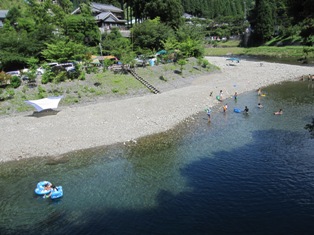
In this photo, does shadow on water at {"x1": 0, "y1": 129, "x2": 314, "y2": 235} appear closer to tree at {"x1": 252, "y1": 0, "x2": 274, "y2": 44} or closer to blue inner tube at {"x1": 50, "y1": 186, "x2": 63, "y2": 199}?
blue inner tube at {"x1": 50, "y1": 186, "x2": 63, "y2": 199}

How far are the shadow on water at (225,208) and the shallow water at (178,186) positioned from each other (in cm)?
5

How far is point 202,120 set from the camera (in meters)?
33.1

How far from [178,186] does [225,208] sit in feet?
12.5

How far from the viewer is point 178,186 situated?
65.2 ft

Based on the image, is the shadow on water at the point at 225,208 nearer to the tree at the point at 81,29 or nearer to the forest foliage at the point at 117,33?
the forest foliage at the point at 117,33

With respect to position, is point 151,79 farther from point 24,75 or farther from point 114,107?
point 24,75

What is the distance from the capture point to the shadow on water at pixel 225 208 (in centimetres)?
1562

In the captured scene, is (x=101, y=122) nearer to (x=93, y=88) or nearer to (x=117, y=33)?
(x=93, y=88)

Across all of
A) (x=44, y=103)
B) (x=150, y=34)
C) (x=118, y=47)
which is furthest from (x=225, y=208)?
(x=150, y=34)

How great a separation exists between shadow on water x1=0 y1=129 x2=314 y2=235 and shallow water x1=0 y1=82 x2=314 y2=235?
54mm

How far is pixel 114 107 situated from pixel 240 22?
10582 centimetres

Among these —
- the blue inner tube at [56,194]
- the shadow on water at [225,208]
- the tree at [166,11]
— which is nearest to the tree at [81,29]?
the tree at [166,11]

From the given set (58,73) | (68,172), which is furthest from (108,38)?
(68,172)

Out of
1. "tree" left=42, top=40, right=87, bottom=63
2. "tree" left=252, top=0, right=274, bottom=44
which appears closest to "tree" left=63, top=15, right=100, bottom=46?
"tree" left=42, top=40, right=87, bottom=63
